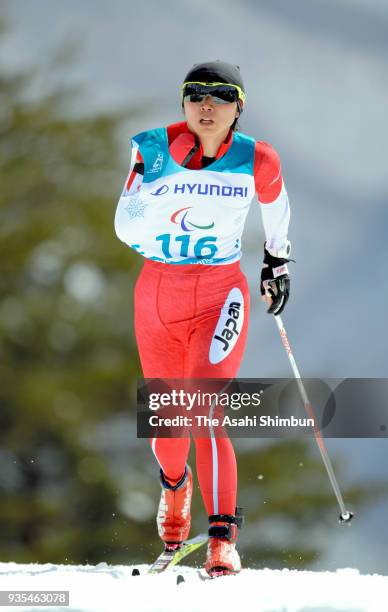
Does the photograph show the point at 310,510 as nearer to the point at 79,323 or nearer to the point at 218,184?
the point at 79,323

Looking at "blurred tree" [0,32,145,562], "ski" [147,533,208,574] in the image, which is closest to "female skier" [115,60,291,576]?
"ski" [147,533,208,574]

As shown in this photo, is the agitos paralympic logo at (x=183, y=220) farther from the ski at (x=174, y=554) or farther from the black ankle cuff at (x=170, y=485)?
the ski at (x=174, y=554)

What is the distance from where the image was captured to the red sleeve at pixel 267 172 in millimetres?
4344

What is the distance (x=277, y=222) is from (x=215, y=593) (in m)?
1.80

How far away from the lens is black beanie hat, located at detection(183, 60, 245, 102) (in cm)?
424

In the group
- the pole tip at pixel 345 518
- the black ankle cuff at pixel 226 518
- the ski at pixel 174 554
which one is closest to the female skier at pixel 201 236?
the black ankle cuff at pixel 226 518

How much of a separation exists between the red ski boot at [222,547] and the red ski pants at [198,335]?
1.7 inches

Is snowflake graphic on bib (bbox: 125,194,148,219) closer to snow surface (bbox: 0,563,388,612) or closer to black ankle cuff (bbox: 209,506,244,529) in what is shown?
black ankle cuff (bbox: 209,506,244,529)

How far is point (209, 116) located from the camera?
4.28m

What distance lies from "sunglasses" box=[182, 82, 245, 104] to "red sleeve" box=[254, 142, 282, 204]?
0.83 feet

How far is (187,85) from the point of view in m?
4.31

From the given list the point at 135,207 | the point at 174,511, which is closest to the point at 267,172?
the point at 135,207

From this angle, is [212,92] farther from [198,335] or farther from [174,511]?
[174,511]

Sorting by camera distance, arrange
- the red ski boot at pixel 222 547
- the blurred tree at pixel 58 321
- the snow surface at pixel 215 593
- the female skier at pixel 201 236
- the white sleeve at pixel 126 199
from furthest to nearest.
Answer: the blurred tree at pixel 58 321, the white sleeve at pixel 126 199, the female skier at pixel 201 236, the red ski boot at pixel 222 547, the snow surface at pixel 215 593
